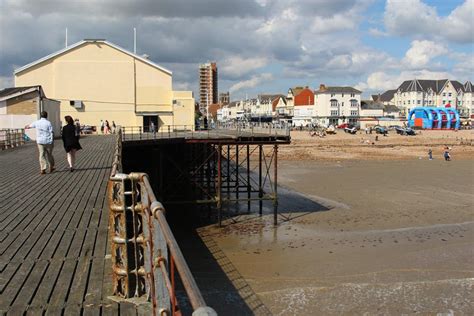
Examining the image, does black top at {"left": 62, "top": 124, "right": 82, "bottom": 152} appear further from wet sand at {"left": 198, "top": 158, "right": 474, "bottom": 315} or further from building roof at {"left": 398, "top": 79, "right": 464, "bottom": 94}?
building roof at {"left": 398, "top": 79, "right": 464, "bottom": 94}

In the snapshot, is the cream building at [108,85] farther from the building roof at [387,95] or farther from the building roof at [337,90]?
the building roof at [387,95]

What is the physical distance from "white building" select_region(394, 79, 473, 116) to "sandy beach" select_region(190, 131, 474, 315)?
97.7 metres

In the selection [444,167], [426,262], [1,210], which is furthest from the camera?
[444,167]

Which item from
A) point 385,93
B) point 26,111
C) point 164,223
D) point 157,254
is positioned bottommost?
point 157,254

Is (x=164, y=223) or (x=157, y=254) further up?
(x=164, y=223)

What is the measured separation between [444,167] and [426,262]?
29.9 meters

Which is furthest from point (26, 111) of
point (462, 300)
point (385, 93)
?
point (385, 93)

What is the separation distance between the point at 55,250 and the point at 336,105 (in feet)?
340

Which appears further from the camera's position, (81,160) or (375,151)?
(375,151)

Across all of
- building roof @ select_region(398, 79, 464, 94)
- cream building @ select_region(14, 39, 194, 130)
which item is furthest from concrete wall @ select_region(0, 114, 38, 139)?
building roof @ select_region(398, 79, 464, 94)

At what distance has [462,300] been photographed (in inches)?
414

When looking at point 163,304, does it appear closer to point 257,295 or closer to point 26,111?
point 257,295

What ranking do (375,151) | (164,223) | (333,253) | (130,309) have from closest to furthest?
(164,223) → (130,309) → (333,253) → (375,151)

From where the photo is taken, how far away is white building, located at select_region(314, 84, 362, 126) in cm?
10419
